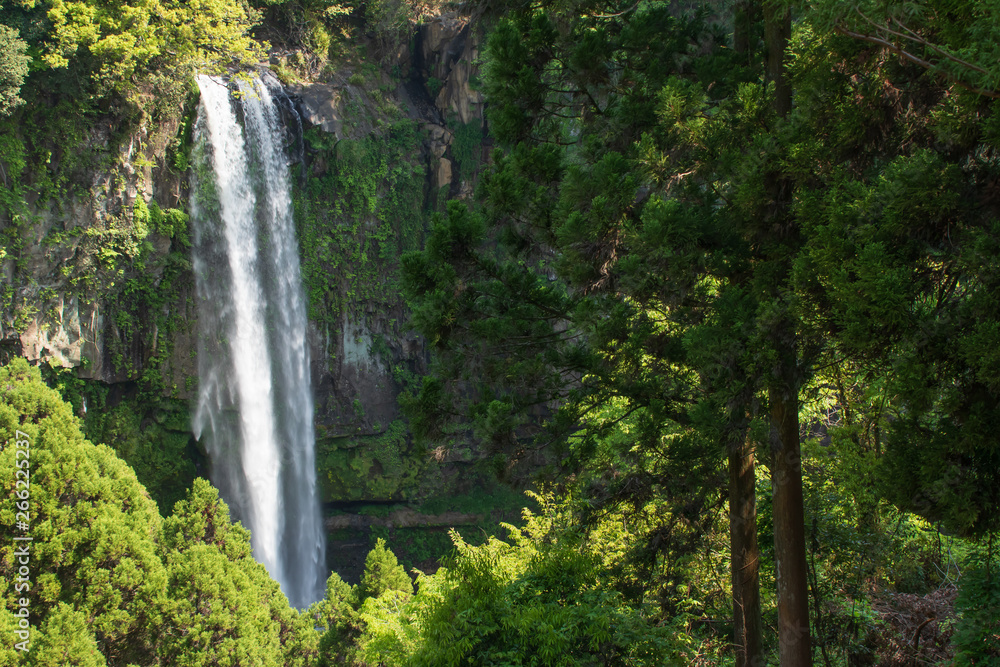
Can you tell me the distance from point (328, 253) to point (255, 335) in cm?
347

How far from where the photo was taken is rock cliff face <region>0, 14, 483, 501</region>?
15875 mm

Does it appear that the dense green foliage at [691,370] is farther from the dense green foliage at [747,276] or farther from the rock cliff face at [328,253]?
the rock cliff face at [328,253]

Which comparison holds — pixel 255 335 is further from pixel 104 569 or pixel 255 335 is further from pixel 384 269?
pixel 104 569

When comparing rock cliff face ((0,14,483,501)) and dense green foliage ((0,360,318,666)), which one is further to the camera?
rock cliff face ((0,14,483,501))

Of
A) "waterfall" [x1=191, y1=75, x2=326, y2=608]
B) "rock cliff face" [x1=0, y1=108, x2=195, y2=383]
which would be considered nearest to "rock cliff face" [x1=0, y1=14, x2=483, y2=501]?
"rock cliff face" [x1=0, y1=108, x2=195, y2=383]

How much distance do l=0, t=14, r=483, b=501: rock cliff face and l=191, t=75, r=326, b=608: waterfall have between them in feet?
1.97

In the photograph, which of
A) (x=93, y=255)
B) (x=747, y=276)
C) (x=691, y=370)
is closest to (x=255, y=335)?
(x=93, y=255)

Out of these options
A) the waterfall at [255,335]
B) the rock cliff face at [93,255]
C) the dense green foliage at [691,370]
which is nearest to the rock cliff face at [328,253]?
the rock cliff face at [93,255]

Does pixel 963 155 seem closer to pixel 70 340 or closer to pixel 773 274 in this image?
pixel 773 274

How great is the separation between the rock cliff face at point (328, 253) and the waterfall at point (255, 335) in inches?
23.7

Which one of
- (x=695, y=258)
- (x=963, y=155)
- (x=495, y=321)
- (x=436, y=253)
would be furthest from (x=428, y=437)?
(x=963, y=155)

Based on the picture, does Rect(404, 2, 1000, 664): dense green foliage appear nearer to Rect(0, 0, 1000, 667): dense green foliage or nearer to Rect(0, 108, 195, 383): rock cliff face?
Rect(0, 0, 1000, 667): dense green foliage

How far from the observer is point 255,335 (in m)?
20.0

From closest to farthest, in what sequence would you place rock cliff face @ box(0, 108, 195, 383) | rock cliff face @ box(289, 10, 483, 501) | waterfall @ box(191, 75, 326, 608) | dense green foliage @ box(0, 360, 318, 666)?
dense green foliage @ box(0, 360, 318, 666)
rock cliff face @ box(0, 108, 195, 383)
waterfall @ box(191, 75, 326, 608)
rock cliff face @ box(289, 10, 483, 501)
